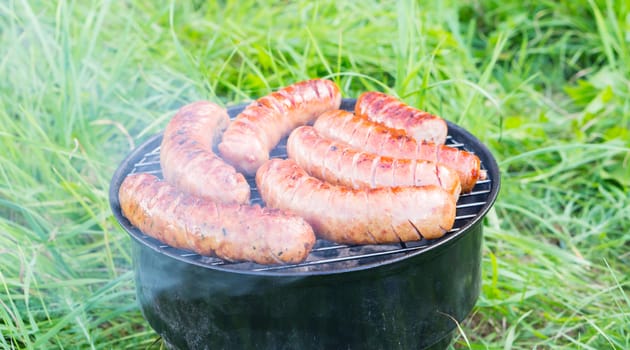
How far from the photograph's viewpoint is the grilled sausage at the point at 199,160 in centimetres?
269

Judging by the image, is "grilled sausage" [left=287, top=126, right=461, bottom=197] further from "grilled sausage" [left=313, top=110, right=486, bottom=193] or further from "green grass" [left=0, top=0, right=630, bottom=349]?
"green grass" [left=0, top=0, right=630, bottom=349]

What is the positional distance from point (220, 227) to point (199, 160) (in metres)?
0.40

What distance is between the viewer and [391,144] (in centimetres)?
294

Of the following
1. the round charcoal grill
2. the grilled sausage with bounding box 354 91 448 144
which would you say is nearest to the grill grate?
the round charcoal grill

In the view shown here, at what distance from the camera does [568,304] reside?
3938 millimetres

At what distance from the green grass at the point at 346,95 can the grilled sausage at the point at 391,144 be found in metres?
0.68

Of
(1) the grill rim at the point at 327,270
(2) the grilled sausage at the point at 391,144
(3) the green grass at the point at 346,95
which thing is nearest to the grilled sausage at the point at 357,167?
(2) the grilled sausage at the point at 391,144

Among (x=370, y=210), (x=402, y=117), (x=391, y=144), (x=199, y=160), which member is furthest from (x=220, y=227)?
(x=402, y=117)

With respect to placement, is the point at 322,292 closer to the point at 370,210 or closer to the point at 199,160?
the point at 370,210

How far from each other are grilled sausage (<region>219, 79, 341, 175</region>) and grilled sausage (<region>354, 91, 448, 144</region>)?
183mm

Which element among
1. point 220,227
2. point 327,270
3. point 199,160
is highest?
point 199,160

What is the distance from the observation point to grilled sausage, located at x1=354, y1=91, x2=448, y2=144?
3090mm

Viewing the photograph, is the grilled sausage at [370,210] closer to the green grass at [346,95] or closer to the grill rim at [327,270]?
the grill rim at [327,270]

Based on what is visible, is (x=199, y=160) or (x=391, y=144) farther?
(x=391, y=144)
